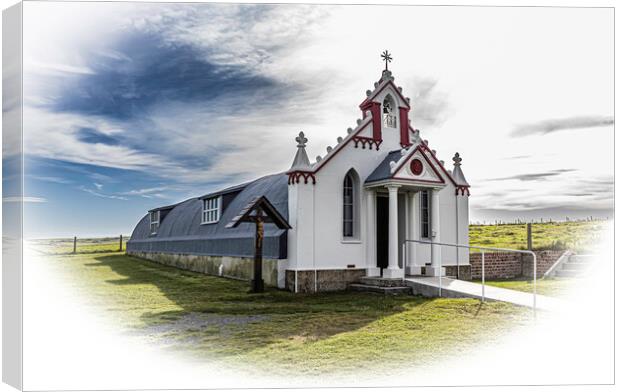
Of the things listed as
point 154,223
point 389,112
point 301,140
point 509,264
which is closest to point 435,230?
point 389,112

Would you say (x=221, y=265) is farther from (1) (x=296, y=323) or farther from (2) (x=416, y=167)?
(1) (x=296, y=323)

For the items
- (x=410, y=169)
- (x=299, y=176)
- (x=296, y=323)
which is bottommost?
(x=296, y=323)

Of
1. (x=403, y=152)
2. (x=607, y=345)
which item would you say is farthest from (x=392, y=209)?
(x=607, y=345)

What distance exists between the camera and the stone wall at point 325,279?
1533cm

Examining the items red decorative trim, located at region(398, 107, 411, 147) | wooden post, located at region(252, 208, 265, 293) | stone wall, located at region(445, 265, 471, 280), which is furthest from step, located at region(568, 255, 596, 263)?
wooden post, located at region(252, 208, 265, 293)

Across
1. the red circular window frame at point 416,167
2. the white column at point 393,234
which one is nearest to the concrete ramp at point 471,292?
the white column at point 393,234

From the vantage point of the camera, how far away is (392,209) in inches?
621

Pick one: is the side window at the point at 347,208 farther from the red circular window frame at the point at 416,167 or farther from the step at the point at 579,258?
the step at the point at 579,258

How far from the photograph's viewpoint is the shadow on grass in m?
9.89

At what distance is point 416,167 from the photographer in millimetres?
16141

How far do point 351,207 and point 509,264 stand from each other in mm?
7452

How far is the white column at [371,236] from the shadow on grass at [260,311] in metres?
1.63

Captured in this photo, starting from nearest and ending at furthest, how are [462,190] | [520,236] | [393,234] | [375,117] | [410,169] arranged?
1. [393,234]
2. [410,169]
3. [375,117]
4. [462,190]
5. [520,236]

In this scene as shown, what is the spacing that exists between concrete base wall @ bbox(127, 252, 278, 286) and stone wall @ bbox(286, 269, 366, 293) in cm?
80
